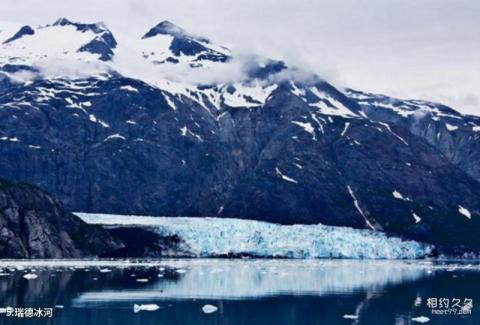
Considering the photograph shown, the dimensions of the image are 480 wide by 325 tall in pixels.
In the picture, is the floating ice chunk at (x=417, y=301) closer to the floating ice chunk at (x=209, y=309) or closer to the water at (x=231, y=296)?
the water at (x=231, y=296)

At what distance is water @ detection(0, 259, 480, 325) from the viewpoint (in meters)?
75.2

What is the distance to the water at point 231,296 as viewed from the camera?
7519cm

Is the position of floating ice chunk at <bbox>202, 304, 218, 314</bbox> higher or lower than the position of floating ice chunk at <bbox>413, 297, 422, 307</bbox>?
higher

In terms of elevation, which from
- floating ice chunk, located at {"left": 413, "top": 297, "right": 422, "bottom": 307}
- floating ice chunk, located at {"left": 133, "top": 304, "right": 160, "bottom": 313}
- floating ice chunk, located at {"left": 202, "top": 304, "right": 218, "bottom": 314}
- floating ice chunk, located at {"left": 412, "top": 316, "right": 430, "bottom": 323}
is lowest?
floating ice chunk, located at {"left": 413, "top": 297, "right": 422, "bottom": 307}

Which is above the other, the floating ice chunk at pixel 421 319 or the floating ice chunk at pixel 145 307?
the floating ice chunk at pixel 145 307

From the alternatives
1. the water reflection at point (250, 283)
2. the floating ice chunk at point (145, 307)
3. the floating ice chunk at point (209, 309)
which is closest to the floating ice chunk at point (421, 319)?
the floating ice chunk at point (209, 309)

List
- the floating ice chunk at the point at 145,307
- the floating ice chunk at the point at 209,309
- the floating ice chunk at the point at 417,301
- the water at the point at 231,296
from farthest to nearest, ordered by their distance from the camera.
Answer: the floating ice chunk at the point at 417,301 < the floating ice chunk at the point at 209,309 < the floating ice chunk at the point at 145,307 < the water at the point at 231,296

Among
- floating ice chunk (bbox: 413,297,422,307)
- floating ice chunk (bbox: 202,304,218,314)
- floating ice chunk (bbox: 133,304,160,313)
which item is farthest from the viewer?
floating ice chunk (bbox: 413,297,422,307)

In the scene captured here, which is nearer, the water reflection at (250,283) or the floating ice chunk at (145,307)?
the floating ice chunk at (145,307)

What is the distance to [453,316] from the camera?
78188 millimetres

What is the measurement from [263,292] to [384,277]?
37.0 m

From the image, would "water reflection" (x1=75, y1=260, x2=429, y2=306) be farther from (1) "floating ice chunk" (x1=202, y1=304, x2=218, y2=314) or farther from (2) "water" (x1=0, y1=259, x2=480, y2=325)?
(1) "floating ice chunk" (x1=202, y1=304, x2=218, y2=314)

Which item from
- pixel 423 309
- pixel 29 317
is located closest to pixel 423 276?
pixel 423 309

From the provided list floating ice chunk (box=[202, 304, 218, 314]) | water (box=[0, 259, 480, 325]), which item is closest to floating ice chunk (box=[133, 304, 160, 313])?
water (box=[0, 259, 480, 325])
